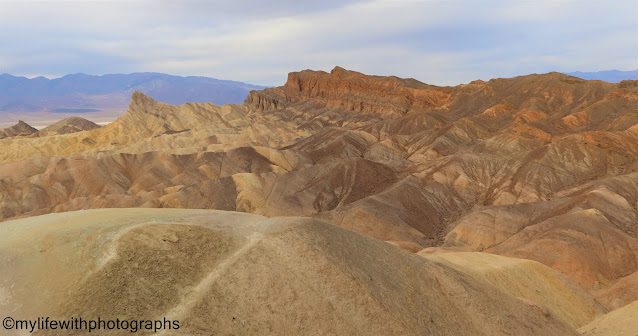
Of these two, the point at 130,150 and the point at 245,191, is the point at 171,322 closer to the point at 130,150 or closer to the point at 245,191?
the point at 245,191

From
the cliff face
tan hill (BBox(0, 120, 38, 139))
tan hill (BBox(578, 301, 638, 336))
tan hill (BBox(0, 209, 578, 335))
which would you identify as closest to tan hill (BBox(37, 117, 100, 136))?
tan hill (BBox(0, 120, 38, 139))

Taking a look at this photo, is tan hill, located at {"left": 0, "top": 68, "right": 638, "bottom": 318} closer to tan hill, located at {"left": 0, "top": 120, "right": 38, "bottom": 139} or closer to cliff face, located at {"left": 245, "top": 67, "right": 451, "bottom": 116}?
cliff face, located at {"left": 245, "top": 67, "right": 451, "bottom": 116}

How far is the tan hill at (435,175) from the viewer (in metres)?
42.6

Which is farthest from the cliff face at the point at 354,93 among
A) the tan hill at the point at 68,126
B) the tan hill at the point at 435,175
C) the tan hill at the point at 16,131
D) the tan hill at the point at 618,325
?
the tan hill at the point at 618,325

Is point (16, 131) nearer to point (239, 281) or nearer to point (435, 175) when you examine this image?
point (435, 175)

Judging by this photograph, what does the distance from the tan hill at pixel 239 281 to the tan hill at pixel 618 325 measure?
2.36 metres

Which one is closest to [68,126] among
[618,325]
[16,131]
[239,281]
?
[16,131]

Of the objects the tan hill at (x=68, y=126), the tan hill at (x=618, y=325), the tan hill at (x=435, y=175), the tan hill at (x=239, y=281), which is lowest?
the tan hill at (x=68, y=126)

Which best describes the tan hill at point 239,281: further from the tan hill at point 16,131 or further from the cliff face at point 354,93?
the tan hill at point 16,131

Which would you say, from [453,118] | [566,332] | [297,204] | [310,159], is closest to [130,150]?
[310,159]

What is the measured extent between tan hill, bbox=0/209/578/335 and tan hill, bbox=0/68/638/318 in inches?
648

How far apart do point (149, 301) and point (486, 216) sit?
131 feet

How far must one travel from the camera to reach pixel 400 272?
19.2m

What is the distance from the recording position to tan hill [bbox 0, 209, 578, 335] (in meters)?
15.1
